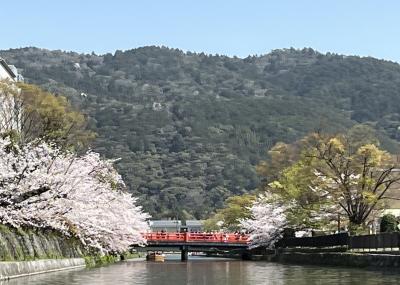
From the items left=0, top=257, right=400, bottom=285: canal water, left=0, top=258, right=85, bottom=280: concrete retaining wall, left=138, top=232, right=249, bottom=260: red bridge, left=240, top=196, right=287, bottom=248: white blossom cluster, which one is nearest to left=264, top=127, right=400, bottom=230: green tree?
left=240, top=196, right=287, bottom=248: white blossom cluster

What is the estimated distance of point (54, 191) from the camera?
41031 millimetres

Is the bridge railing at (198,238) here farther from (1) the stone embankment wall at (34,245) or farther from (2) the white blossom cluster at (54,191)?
(1) the stone embankment wall at (34,245)

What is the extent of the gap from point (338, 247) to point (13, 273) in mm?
31167

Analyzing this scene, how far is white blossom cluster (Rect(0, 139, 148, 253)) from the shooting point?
38.8 m

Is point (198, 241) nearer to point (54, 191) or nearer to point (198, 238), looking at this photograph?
point (198, 238)

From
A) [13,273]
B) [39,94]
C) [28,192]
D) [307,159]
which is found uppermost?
[39,94]

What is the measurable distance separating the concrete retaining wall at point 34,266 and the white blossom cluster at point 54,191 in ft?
6.07

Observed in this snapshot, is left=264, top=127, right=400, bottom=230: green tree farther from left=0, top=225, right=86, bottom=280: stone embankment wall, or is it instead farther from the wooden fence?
left=0, top=225, right=86, bottom=280: stone embankment wall

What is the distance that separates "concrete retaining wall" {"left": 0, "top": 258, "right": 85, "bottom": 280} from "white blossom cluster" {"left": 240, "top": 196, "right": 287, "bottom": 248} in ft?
92.3

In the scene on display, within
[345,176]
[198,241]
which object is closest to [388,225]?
[345,176]

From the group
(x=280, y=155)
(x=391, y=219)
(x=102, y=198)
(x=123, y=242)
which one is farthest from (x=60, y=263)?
(x=280, y=155)

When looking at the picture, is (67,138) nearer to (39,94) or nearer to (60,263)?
(39,94)

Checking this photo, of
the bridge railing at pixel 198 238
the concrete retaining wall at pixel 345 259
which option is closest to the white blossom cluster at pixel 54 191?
the concrete retaining wall at pixel 345 259

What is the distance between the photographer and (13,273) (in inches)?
1270
